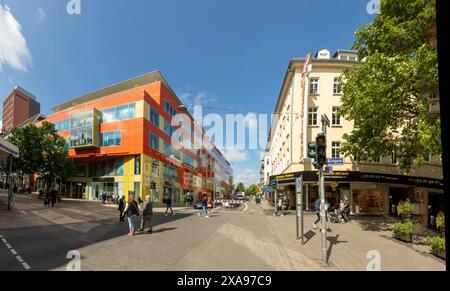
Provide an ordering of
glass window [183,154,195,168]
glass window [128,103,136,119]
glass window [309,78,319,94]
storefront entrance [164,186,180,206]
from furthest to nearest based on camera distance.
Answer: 1. glass window [183,154,195,168]
2. storefront entrance [164,186,180,206]
3. glass window [128,103,136,119]
4. glass window [309,78,319,94]

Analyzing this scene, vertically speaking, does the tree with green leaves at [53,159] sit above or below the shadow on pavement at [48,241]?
above

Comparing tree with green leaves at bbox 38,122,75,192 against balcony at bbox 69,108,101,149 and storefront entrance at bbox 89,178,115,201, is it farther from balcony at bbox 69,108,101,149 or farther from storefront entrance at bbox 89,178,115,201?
storefront entrance at bbox 89,178,115,201

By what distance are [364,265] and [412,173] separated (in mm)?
23654

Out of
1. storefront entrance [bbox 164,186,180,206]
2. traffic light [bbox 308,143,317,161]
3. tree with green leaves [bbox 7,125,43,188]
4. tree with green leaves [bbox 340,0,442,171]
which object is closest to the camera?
traffic light [bbox 308,143,317,161]

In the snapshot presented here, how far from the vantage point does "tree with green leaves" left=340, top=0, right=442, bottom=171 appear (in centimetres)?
1081

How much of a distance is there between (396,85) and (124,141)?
104ft

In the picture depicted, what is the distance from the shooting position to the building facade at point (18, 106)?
87.7 m

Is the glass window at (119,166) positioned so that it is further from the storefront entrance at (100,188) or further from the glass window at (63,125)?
the glass window at (63,125)

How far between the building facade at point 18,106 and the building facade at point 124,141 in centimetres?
5608

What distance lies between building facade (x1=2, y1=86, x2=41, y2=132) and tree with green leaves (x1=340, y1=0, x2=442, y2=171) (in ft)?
332

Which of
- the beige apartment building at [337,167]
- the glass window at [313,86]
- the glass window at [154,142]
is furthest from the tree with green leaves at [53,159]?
the glass window at [313,86]

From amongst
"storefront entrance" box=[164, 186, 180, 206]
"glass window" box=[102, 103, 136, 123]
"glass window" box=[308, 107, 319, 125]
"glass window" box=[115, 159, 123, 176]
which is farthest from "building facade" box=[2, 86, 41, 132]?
"glass window" box=[308, 107, 319, 125]
